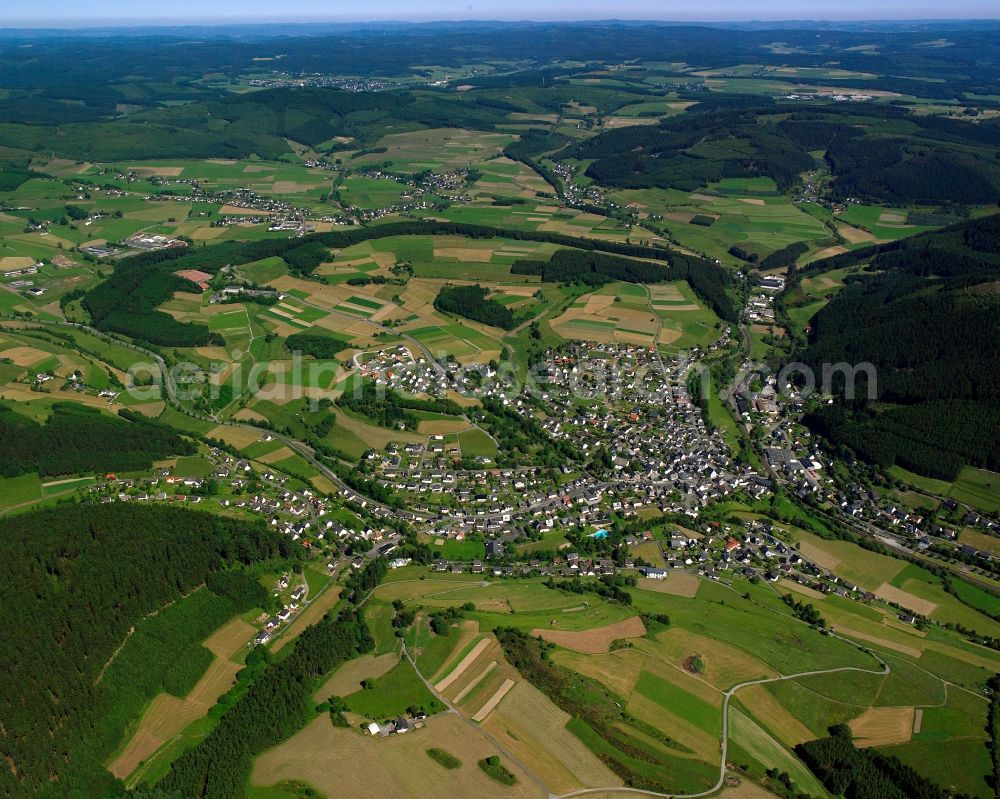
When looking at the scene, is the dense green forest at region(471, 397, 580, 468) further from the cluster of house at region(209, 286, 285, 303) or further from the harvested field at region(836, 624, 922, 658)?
the cluster of house at region(209, 286, 285, 303)

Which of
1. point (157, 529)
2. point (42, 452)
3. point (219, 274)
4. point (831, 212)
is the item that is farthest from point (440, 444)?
point (831, 212)

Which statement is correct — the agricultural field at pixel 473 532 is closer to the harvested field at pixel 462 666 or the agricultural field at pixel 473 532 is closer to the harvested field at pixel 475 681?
the harvested field at pixel 475 681

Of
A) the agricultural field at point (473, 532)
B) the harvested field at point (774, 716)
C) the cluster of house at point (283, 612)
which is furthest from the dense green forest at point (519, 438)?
the harvested field at point (774, 716)

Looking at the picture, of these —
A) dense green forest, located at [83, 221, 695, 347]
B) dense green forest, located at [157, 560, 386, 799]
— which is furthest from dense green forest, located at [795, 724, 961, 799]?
dense green forest, located at [83, 221, 695, 347]

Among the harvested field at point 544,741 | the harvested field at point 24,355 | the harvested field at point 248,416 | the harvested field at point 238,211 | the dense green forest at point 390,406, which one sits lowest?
the harvested field at point 544,741

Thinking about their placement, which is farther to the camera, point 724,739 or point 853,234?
point 853,234

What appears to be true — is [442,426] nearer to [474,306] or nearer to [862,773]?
[474,306]

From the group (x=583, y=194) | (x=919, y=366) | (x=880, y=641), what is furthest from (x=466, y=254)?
(x=880, y=641)
